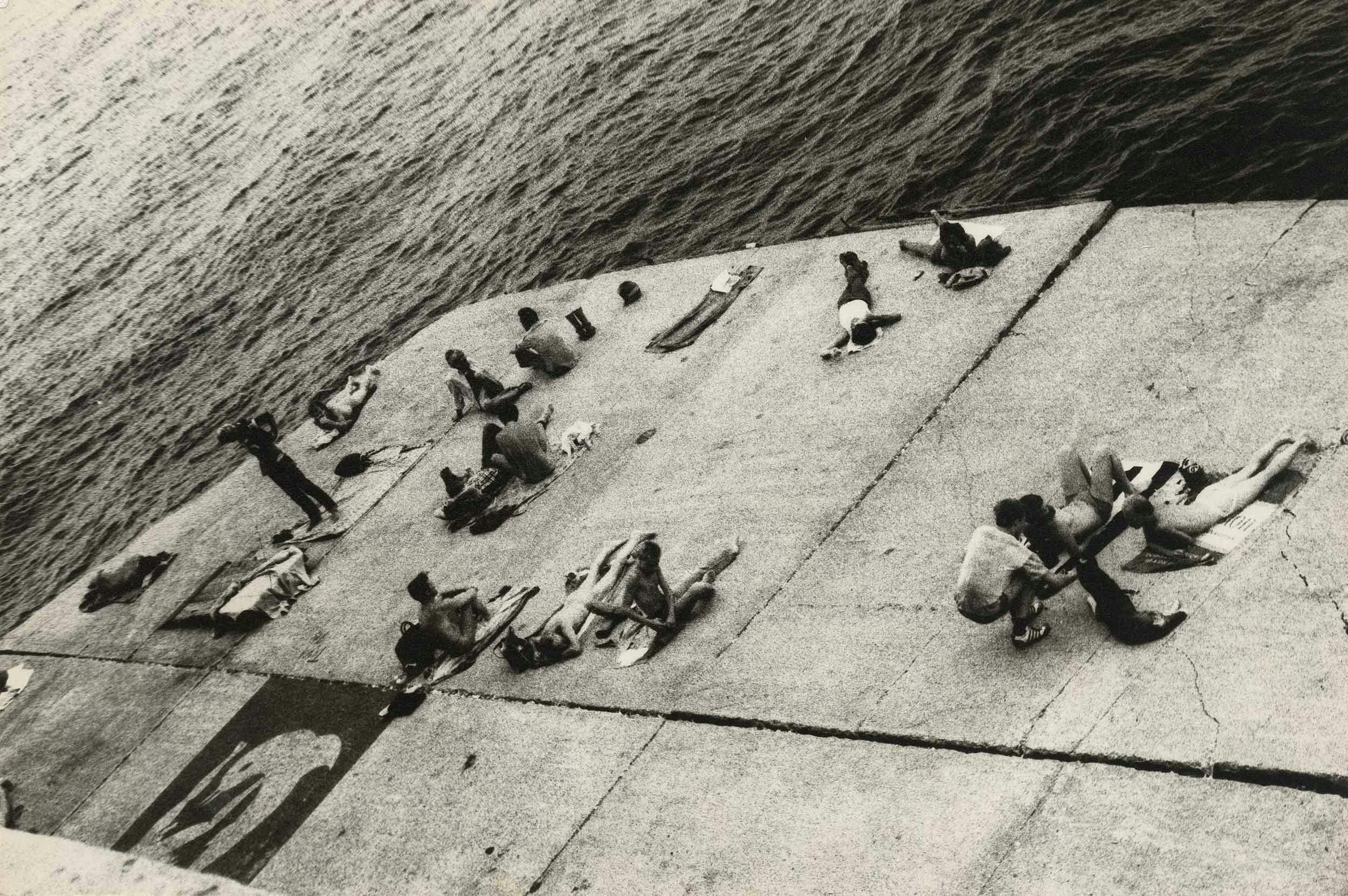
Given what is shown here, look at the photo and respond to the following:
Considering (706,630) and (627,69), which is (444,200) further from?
(706,630)

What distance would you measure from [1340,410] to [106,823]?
1237 cm

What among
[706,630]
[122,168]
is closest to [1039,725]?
[706,630]

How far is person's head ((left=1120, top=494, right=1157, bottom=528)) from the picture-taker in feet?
24.8

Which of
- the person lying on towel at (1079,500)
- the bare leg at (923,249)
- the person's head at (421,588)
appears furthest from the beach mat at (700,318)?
the person lying on towel at (1079,500)

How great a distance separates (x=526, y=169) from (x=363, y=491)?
46.3ft

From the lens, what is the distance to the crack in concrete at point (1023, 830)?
6.30m

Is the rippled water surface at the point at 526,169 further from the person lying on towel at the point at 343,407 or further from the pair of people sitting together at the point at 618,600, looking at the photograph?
the pair of people sitting together at the point at 618,600

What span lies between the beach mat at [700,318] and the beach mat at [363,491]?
161 inches

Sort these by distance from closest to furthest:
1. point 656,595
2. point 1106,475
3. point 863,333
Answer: point 1106,475 < point 656,595 < point 863,333

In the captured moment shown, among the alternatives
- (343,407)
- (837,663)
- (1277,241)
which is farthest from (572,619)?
(343,407)

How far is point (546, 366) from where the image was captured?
620 inches

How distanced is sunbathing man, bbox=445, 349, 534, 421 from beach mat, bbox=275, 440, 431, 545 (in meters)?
0.87

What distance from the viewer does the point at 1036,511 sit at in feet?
25.1

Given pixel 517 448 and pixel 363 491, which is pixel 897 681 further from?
pixel 363 491
